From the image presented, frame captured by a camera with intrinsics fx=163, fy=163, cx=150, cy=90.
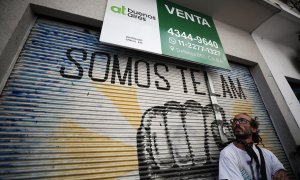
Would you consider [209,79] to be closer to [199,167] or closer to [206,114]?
[206,114]

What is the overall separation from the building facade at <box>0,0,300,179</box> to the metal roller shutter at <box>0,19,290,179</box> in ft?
0.04

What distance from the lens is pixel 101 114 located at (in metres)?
2.37

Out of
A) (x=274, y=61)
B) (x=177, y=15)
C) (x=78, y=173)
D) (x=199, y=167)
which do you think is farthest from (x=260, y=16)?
(x=78, y=173)

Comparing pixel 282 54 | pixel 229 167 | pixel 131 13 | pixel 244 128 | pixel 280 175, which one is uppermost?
pixel 282 54

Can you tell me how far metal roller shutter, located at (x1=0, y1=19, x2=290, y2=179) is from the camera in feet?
6.26

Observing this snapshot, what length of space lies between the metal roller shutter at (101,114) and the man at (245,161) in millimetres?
502

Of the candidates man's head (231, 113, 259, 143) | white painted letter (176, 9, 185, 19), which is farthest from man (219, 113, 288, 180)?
white painted letter (176, 9, 185, 19)

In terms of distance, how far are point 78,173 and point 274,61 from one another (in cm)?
571

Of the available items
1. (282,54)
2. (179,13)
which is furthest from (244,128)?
(282,54)

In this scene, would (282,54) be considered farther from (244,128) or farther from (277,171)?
(277,171)

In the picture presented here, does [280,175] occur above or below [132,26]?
below

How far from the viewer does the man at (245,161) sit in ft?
7.27

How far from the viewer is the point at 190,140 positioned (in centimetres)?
282

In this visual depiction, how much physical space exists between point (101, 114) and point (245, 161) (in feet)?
7.29
